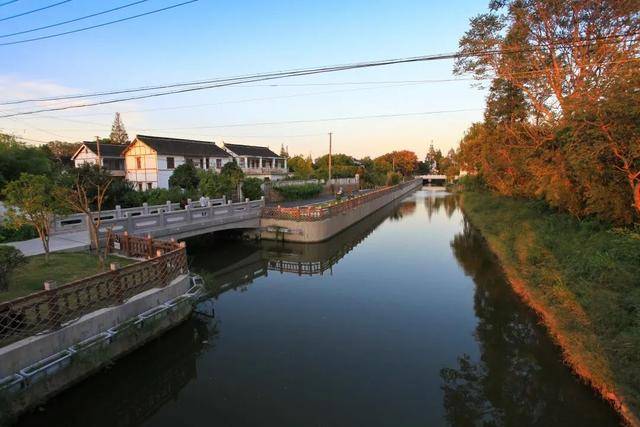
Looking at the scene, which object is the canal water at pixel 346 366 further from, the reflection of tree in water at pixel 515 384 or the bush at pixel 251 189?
the bush at pixel 251 189

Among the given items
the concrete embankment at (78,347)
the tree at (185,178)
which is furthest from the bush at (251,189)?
the concrete embankment at (78,347)

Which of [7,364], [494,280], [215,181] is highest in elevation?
[215,181]

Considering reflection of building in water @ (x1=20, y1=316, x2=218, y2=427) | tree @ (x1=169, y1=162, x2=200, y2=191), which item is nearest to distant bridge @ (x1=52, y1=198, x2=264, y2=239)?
reflection of building in water @ (x1=20, y1=316, x2=218, y2=427)

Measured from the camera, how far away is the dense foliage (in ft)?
35.3

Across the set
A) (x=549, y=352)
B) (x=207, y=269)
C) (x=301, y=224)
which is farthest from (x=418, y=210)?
(x=549, y=352)

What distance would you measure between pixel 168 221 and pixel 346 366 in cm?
1164

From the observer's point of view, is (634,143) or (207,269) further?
(207,269)

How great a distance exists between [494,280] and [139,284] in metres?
13.2

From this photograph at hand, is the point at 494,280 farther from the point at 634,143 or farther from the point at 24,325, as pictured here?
the point at 24,325

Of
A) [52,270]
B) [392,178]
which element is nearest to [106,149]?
[52,270]

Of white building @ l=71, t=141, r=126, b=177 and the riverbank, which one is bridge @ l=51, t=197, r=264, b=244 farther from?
white building @ l=71, t=141, r=126, b=177

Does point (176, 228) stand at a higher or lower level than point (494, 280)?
higher

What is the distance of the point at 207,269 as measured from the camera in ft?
55.6

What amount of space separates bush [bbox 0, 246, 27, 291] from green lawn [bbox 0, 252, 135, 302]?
0.23 m
